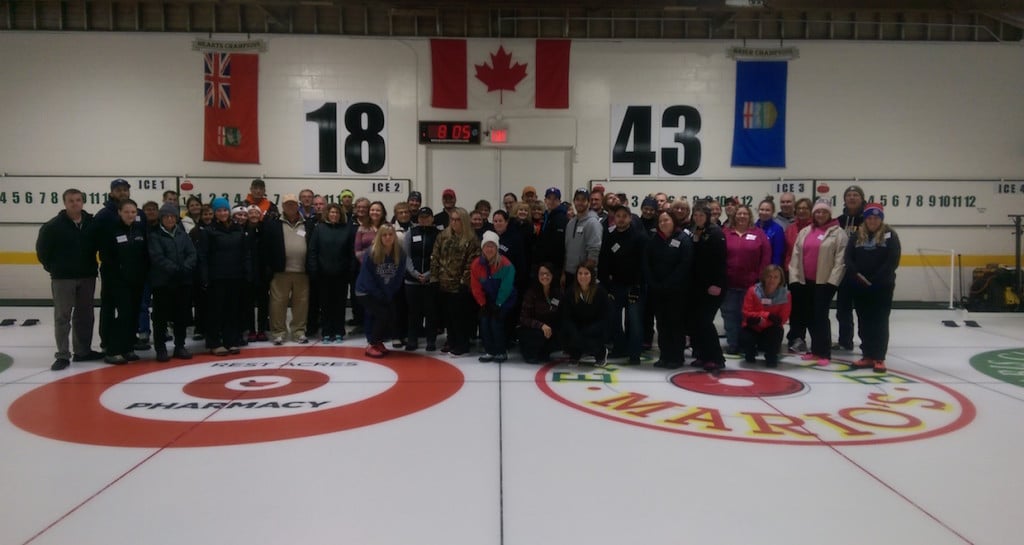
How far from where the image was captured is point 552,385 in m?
5.57

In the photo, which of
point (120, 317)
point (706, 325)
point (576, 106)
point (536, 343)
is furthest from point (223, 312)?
point (576, 106)

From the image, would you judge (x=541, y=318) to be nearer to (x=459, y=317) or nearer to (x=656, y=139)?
(x=459, y=317)

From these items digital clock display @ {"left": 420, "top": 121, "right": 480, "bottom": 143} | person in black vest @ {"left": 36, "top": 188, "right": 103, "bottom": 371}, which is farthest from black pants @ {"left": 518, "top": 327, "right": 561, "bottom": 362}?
digital clock display @ {"left": 420, "top": 121, "right": 480, "bottom": 143}

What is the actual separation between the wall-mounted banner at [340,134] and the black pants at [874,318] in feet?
26.5

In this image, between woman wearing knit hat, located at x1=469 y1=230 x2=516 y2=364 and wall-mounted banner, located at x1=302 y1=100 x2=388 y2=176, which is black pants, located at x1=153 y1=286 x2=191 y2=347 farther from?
wall-mounted banner, located at x1=302 y1=100 x2=388 y2=176

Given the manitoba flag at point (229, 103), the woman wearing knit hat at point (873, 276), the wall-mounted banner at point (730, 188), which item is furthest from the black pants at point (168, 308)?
the wall-mounted banner at point (730, 188)

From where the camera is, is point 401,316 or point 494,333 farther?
point 401,316

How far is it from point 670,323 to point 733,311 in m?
1.02

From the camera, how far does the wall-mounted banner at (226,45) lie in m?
11.0

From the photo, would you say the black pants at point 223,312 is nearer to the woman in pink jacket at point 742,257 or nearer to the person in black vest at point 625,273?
the person in black vest at point 625,273

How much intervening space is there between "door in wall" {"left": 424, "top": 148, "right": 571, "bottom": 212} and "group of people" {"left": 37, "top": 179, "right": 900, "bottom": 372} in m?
3.72

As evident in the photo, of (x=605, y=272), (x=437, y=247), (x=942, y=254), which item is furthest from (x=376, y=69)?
(x=942, y=254)

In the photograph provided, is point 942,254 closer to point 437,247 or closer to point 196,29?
point 437,247

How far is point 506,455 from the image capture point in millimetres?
3865
